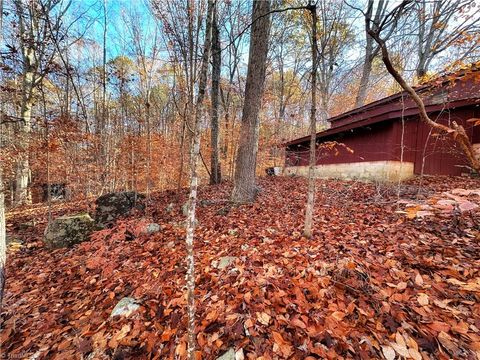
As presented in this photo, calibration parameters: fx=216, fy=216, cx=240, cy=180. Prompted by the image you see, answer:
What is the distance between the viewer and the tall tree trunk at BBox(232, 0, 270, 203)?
19.3ft

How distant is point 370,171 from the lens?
904cm

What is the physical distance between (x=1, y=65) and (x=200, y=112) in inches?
290

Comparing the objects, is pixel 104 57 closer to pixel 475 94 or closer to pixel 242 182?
pixel 242 182

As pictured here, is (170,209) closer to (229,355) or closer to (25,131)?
(229,355)

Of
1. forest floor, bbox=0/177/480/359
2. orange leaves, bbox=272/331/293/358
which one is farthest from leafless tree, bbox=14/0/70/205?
orange leaves, bbox=272/331/293/358

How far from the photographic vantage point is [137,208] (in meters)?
6.80

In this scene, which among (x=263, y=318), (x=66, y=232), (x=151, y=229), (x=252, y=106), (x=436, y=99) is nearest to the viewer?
(x=263, y=318)

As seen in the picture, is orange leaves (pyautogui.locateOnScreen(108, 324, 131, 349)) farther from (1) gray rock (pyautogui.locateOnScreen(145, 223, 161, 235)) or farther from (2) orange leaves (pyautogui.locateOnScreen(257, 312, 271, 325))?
(1) gray rock (pyautogui.locateOnScreen(145, 223, 161, 235))

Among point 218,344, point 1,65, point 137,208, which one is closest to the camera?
point 218,344

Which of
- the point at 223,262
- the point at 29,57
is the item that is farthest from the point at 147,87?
the point at 223,262

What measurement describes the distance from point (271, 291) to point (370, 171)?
8.28m

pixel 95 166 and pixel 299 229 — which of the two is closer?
pixel 299 229

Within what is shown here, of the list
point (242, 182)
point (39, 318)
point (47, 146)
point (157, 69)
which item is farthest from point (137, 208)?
point (157, 69)

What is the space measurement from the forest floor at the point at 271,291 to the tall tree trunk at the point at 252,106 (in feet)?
4.50
